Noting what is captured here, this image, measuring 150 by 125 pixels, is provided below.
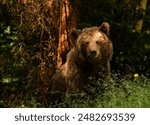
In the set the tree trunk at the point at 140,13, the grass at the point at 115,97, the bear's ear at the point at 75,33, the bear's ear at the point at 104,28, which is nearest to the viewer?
the grass at the point at 115,97

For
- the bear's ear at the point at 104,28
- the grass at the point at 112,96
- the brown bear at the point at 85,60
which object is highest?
the bear's ear at the point at 104,28

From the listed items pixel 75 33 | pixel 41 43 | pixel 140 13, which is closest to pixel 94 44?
pixel 75 33

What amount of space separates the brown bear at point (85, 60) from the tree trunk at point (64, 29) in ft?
2.24

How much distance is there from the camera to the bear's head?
865 centimetres

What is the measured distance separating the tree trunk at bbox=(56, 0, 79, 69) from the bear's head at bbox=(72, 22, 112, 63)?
2.17 ft

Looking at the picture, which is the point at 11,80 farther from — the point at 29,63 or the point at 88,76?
the point at 88,76

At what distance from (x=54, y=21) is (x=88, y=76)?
1354 mm

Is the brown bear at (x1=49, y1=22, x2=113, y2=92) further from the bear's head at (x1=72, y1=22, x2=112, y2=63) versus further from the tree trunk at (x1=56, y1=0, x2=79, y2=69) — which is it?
the tree trunk at (x1=56, y1=0, x2=79, y2=69)

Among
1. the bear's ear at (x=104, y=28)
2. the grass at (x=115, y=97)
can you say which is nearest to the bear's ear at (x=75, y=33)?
the bear's ear at (x=104, y=28)

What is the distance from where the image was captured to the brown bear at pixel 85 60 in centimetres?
877

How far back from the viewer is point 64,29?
970 cm

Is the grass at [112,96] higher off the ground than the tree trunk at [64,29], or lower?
lower

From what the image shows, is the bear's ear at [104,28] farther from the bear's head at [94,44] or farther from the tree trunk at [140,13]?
the tree trunk at [140,13]

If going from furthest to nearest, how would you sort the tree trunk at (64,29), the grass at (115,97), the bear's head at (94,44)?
the tree trunk at (64,29), the bear's head at (94,44), the grass at (115,97)
